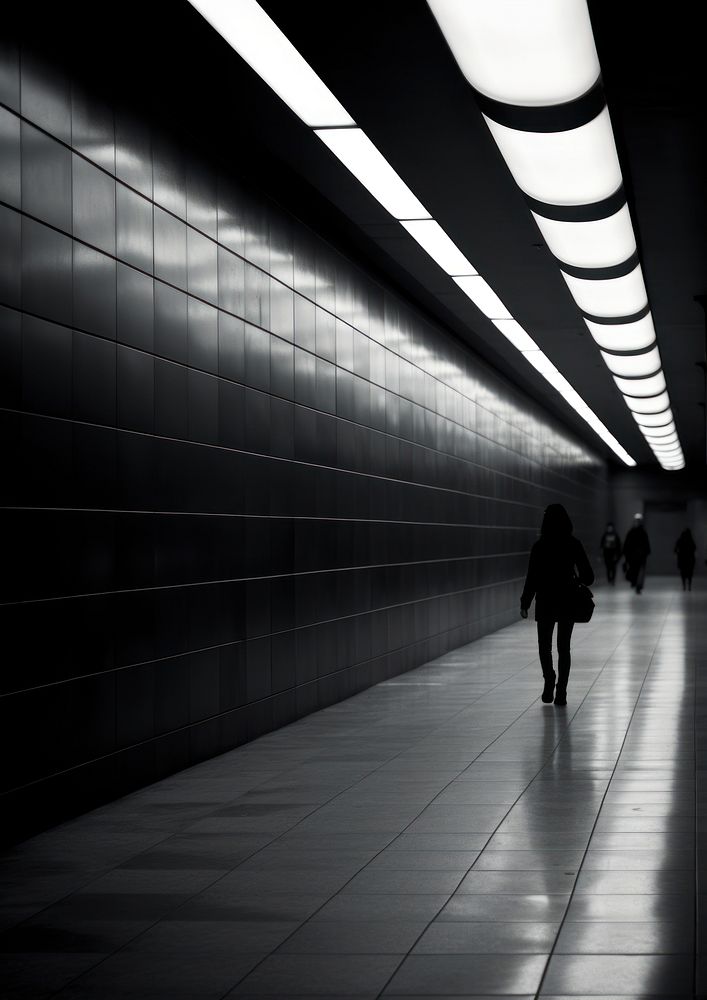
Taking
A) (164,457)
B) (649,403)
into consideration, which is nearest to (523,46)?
(164,457)

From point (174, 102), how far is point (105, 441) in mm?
2649

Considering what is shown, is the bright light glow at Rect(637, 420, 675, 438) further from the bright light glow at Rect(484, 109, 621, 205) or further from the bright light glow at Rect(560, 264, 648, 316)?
the bright light glow at Rect(484, 109, 621, 205)

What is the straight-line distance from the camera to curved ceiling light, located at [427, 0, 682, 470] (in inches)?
256

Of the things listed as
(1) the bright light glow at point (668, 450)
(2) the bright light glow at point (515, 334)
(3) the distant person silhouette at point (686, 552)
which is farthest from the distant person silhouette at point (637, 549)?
(2) the bright light glow at point (515, 334)

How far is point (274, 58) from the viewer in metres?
7.71

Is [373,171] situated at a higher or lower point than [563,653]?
higher

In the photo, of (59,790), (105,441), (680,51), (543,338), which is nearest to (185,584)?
(105,441)

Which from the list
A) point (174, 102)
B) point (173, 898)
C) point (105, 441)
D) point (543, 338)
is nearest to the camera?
point (173, 898)

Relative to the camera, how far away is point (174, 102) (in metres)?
8.76

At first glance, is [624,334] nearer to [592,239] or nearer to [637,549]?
[592,239]

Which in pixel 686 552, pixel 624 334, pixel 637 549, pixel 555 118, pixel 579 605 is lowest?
pixel 579 605

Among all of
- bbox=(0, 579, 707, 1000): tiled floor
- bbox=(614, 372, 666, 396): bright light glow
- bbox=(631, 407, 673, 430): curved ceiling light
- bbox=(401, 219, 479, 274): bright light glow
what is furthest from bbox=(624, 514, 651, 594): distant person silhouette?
bbox=(0, 579, 707, 1000): tiled floor

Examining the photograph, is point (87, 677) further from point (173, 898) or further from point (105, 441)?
point (173, 898)

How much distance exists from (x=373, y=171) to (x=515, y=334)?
895 cm
